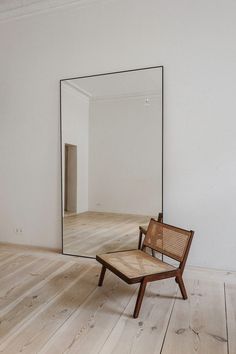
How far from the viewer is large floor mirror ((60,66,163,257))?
298cm

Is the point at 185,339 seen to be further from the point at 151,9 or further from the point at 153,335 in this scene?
the point at 151,9

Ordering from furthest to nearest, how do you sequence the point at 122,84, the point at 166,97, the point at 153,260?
the point at 122,84
the point at 166,97
the point at 153,260

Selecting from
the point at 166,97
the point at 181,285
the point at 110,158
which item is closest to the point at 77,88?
the point at 110,158

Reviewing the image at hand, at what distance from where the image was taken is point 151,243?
8.47 feet

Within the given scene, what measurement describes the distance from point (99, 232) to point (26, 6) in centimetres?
303

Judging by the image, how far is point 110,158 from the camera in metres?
3.19

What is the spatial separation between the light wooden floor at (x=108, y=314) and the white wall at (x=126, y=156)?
2.78ft

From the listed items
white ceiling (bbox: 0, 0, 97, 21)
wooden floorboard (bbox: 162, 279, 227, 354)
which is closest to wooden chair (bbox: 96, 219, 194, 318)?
wooden floorboard (bbox: 162, 279, 227, 354)

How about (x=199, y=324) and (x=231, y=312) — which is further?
(x=231, y=312)

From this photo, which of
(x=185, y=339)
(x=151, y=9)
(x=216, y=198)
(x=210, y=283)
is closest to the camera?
(x=185, y=339)

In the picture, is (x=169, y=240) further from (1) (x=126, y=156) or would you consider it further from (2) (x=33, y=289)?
(2) (x=33, y=289)

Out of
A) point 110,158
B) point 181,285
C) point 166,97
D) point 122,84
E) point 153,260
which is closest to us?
point 181,285

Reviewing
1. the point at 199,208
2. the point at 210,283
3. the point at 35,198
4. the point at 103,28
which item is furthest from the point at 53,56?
the point at 210,283

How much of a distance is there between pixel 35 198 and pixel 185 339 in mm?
2521
